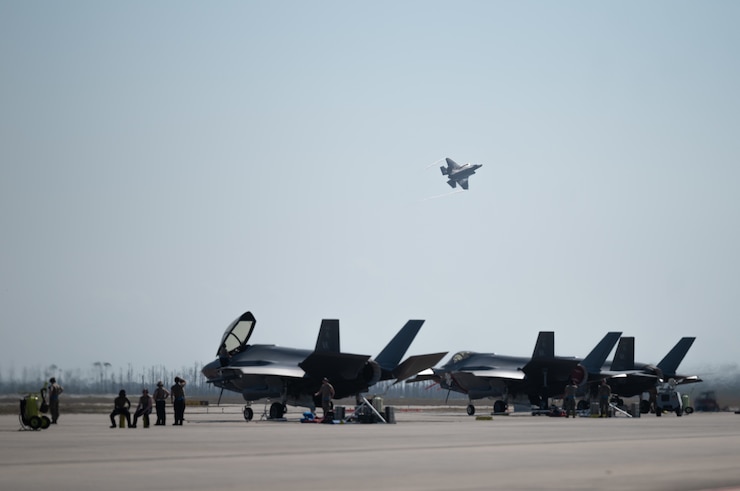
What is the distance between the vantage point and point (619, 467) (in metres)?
17.1

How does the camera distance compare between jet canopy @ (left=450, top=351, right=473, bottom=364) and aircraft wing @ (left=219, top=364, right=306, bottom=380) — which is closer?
aircraft wing @ (left=219, top=364, right=306, bottom=380)

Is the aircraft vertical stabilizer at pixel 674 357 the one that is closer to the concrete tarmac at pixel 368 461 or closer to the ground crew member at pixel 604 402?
the ground crew member at pixel 604 402

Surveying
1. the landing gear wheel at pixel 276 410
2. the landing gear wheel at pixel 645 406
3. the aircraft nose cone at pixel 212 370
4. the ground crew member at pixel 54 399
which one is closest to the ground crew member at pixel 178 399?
the ground crew member at pixel 54 399

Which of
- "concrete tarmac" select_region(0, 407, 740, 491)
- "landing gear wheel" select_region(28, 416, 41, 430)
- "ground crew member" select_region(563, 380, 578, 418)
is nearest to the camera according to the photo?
"concrete tarmac" select_region(0, 407, 740, 491)

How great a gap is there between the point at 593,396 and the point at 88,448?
42.8m

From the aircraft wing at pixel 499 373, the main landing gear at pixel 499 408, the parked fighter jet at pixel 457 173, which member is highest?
the parked fighter jet at pixel 457 173

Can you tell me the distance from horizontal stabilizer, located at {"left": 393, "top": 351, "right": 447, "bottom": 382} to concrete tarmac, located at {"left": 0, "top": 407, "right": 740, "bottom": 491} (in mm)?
18859

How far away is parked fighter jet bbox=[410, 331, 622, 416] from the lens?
58406 millimetres

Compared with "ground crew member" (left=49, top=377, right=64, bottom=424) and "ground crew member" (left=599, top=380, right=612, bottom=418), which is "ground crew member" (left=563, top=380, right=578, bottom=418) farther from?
"ground crew member" (left=49, top=377, right=64, bottom=424)

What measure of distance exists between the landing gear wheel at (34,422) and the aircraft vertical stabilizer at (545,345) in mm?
33507

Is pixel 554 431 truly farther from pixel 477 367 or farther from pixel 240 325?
pixel 477 367

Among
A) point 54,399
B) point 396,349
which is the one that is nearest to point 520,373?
point 396,349

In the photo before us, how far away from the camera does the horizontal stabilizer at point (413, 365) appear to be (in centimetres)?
4728

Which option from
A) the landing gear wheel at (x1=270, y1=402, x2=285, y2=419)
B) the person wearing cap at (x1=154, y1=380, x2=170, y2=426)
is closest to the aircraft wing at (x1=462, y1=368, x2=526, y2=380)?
the landing gear wheel at (x1=270, y1=402, x2=285, y2=419)
